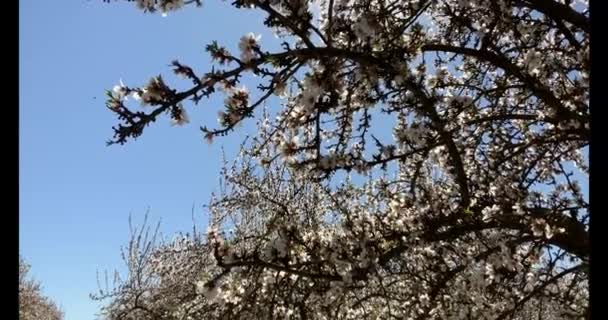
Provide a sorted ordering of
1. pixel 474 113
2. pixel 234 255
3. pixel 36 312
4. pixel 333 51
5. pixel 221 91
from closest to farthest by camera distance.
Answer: pixel 333 51
pixel 221 91
pixel 234 255
pixel 474 113
pixel 36 312

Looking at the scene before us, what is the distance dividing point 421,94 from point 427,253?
1.75m

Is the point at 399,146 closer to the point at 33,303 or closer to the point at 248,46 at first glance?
the point at 248,46

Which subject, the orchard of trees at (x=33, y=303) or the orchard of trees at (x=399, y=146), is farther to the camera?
the orchard of trees at (x=33, y=303)

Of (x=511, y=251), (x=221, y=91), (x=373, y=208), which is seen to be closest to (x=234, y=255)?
(x=221, y=91)

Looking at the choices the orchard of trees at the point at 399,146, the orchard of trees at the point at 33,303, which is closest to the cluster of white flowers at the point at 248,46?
the orchard of trees at the point at 399,146

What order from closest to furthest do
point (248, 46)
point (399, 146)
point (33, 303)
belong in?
point (248, 46) < point (399, 146) < point (33, 303)

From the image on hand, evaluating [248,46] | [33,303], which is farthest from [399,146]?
[33,303]

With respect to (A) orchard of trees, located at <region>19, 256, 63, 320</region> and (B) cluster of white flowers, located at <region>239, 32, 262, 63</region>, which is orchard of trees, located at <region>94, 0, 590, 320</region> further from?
(A) orchard of trees, located at <region>19, 256, 63, 320</region>

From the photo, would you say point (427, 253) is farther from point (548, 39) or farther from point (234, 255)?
point (548, 39)

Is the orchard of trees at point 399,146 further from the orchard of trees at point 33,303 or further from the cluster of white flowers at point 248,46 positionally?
the orchard of trees at point 33,303

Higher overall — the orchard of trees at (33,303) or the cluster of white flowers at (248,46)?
the orchard of trees at (33,303)

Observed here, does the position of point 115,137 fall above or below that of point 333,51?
below

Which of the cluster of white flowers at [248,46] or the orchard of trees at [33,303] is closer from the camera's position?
the cluster of white flowers at [248,46]
